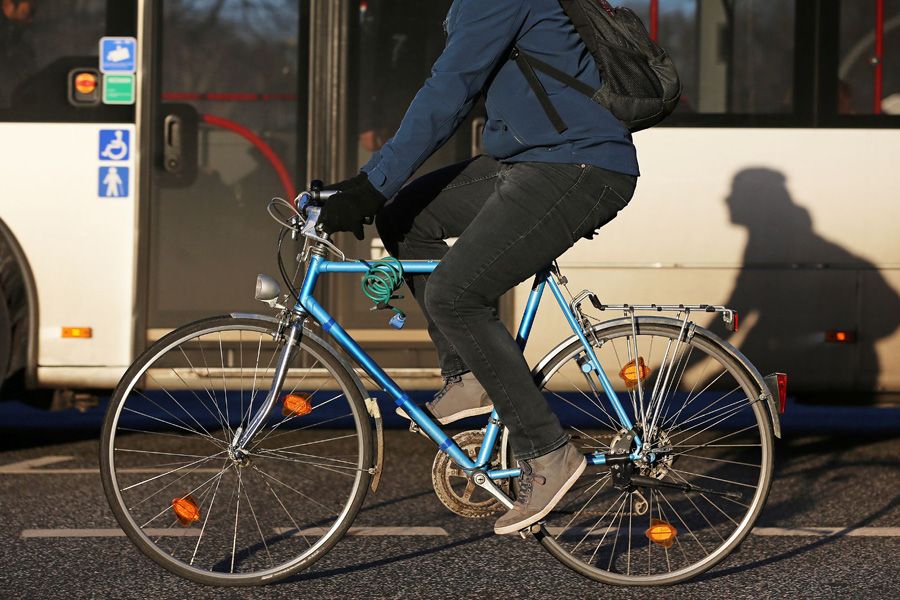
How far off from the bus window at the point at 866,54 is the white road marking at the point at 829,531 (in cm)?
230

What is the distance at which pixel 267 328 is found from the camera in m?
4.18

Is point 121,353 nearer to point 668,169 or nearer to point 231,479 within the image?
point 231,479

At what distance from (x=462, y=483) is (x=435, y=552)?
24.2 inches

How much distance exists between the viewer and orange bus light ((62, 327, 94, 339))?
646 cm

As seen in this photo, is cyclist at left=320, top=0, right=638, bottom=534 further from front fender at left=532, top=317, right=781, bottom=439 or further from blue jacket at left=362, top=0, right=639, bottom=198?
front fender at left=532, top=317, right=781, bottom=439

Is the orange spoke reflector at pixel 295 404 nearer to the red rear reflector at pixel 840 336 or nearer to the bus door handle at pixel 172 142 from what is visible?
the bus door handle at pixel 172 142

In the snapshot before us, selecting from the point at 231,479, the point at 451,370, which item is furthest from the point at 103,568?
the point at 451,370

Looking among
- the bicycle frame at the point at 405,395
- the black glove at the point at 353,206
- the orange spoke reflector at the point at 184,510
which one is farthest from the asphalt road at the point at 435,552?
the black glove at the point at 353,206

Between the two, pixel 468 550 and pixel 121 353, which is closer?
pixel 468 550

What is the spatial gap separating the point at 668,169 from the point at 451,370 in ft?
8.54

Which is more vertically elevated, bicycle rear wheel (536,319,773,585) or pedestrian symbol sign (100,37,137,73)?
pedestrian symbol sign (100,37,137,73)

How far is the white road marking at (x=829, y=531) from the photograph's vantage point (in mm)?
5098

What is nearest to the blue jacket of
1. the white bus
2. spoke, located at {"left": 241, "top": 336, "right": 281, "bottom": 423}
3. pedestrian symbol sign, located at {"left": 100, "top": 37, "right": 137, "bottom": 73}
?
spoke, located at {"left": 241, "top": 336, "right": 281, "bottom": 423}

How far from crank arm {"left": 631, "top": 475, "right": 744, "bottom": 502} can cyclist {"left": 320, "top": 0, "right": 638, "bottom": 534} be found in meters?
0.22
